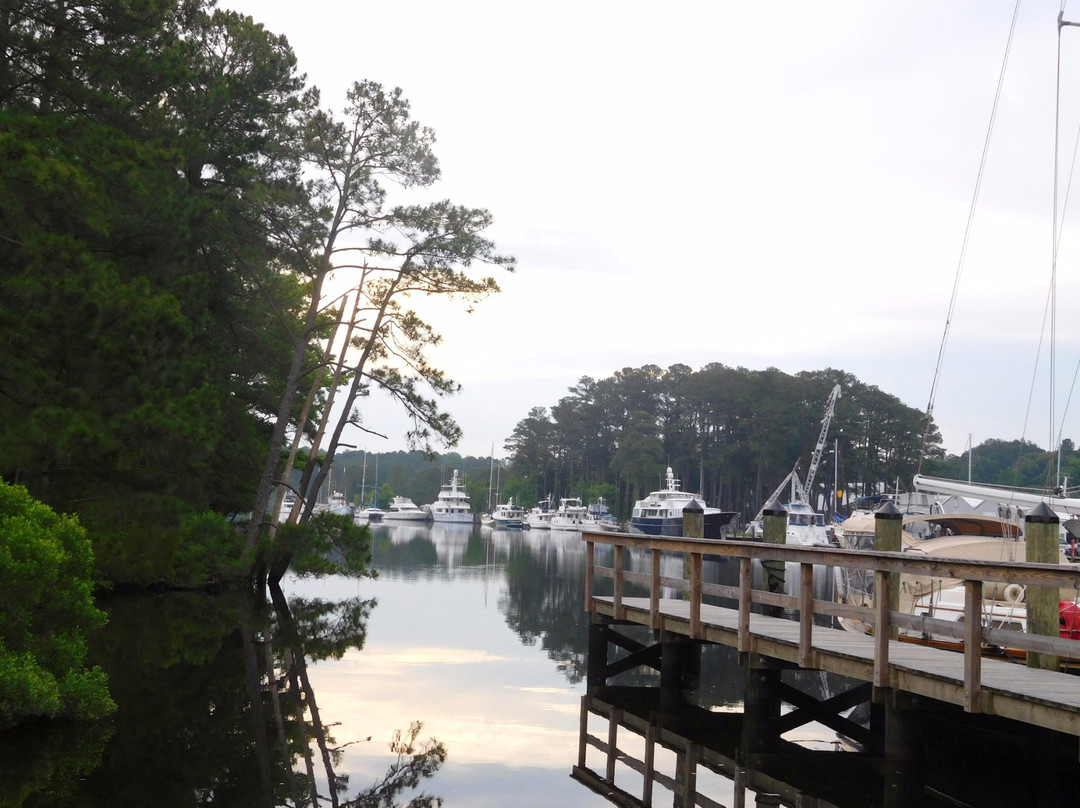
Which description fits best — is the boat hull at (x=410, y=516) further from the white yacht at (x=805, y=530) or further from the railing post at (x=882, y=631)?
the railing post at (x=882, y=631)

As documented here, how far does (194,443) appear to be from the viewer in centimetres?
1842

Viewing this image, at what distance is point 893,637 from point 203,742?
6942 mm

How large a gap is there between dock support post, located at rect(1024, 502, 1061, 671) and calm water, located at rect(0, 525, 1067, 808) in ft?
6.77

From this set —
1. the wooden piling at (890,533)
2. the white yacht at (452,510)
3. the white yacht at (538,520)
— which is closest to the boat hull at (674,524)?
the white yacht at (538,520)

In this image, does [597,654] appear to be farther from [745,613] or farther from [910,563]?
[910,563]

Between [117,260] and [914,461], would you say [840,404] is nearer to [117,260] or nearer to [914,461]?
[914,461]

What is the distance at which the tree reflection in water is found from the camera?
26.4 feet

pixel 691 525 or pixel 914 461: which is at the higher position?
pixel 914 461

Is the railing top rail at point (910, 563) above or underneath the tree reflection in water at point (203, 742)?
above

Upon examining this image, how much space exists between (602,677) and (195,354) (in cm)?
1106

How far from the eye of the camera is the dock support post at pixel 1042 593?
9.39 meters

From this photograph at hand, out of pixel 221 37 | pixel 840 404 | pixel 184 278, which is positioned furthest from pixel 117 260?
pixel 840 404

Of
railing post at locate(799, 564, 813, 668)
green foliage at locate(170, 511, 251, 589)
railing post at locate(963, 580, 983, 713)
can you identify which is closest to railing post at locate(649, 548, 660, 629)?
railing post at locate(799, 564, 813, 668)

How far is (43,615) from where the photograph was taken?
9.64 m
